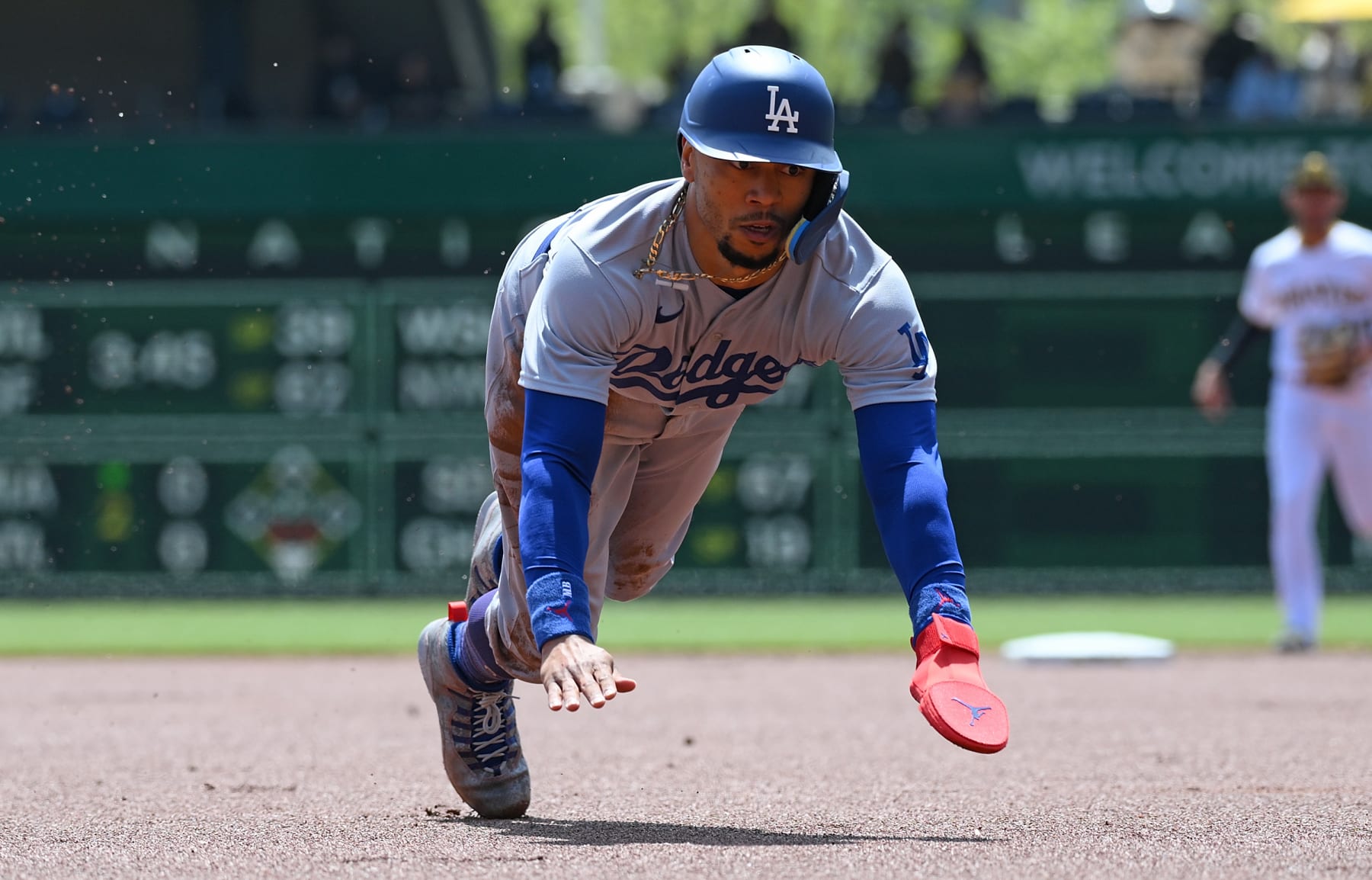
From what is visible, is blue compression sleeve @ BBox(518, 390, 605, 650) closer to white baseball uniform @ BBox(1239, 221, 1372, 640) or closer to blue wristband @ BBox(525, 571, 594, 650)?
blue wristband @ BBox(525, 571, 594, 650)

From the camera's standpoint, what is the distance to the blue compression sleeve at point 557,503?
4.54m

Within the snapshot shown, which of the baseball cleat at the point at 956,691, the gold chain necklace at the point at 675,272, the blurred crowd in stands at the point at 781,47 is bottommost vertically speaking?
the baseball cleat at the point at 956,691

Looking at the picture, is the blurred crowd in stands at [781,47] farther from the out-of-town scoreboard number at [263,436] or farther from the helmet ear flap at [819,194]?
the helmet ear flap at [819,194]

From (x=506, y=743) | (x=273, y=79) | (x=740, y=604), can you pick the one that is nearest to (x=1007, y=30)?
(x=273, y=79)

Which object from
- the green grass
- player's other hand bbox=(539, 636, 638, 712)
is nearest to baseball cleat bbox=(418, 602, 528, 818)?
player's other hand bbox=(539, 636, 638, 712)

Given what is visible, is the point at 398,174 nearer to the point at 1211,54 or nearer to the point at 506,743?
the point at 1211,54

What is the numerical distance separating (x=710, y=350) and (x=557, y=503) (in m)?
0.59

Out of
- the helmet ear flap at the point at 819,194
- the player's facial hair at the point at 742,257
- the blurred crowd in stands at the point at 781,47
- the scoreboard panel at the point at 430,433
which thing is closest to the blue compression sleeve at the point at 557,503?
the player's facial hair at the point at 742,257

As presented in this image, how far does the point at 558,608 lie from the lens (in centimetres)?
452

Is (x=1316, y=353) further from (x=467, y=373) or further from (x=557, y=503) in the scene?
(x=557, y=503)

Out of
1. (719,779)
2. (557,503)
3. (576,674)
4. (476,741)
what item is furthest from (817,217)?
(719,779)

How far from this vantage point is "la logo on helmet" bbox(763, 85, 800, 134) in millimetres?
4676

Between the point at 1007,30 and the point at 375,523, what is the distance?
32356 millimetres

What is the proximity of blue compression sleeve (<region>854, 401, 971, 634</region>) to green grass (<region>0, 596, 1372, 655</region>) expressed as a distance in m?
7.64
